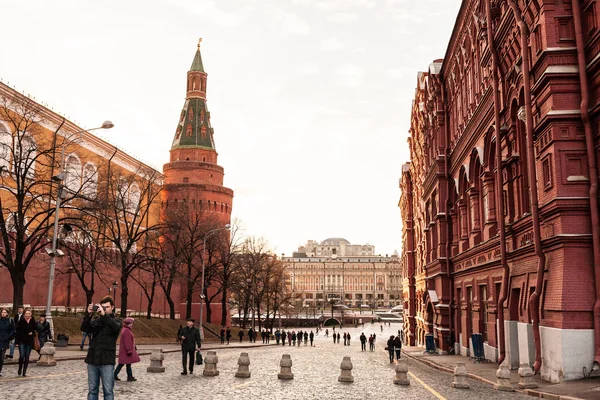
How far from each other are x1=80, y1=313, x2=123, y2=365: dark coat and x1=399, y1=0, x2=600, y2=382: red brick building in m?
11.4

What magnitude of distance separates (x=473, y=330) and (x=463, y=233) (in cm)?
475

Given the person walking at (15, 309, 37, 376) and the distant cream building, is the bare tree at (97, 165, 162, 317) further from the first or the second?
the distant cream building

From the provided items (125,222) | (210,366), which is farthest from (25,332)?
(125,222)

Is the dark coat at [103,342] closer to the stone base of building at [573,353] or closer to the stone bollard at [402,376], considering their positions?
the stone bollard at [402,376]

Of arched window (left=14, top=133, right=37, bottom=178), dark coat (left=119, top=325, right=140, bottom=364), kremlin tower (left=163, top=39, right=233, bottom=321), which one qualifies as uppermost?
kremlin tower (left=163, top=39, right=233, bottom=321)

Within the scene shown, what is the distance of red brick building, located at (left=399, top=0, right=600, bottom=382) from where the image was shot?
48.5ft

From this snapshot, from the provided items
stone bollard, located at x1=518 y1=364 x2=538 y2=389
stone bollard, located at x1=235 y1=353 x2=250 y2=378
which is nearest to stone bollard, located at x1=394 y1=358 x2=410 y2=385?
stone bollard, located at x1=518 y1=364 x2=538 y2=389

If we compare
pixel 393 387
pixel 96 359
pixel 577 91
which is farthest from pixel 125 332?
pixel 577 91

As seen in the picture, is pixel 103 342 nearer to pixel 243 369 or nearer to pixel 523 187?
pixel 243 369

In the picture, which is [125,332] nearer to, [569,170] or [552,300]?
[552,300]

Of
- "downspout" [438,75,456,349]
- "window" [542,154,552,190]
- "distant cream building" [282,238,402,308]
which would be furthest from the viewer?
"distant cream building" [282,238,402,308]

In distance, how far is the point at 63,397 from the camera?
11.5 m

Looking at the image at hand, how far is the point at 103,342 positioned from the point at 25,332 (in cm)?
826

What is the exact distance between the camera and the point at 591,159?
14.8 m
